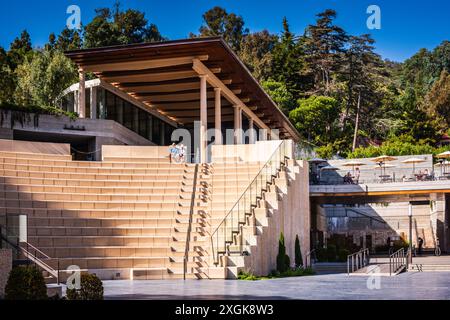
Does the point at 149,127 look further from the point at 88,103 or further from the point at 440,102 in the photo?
the point at 440,102

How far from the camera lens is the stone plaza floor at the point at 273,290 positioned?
1392 centimetres

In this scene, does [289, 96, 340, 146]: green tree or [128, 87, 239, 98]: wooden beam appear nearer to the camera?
[128, 87, 239, 98]: wooden beam

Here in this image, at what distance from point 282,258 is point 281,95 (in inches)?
1789

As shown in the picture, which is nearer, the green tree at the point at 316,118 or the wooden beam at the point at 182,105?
the wooden beam at the point at 182,105

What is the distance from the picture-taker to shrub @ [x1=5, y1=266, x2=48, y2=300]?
1190 cm

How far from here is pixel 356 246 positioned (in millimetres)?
46250

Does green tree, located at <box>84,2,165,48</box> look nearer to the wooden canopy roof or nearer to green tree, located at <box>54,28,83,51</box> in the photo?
green tree, located at <box>54,28,83,51</box>

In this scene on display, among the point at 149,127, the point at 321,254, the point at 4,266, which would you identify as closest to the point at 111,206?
the point at 4,266

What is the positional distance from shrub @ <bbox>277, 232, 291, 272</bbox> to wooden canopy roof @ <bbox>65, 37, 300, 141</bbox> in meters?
10.2

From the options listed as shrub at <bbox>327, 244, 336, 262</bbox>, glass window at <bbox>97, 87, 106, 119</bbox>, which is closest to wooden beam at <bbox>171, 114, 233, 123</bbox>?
glass window at <bbox>97, 87, 106, 119</bbox>

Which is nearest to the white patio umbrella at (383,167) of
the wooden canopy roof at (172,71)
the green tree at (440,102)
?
the wooden canopy roof at (172,71)

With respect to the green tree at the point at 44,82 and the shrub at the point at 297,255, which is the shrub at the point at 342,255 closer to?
the shrub at the point at 297,255

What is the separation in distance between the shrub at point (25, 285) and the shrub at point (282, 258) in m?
11.7
